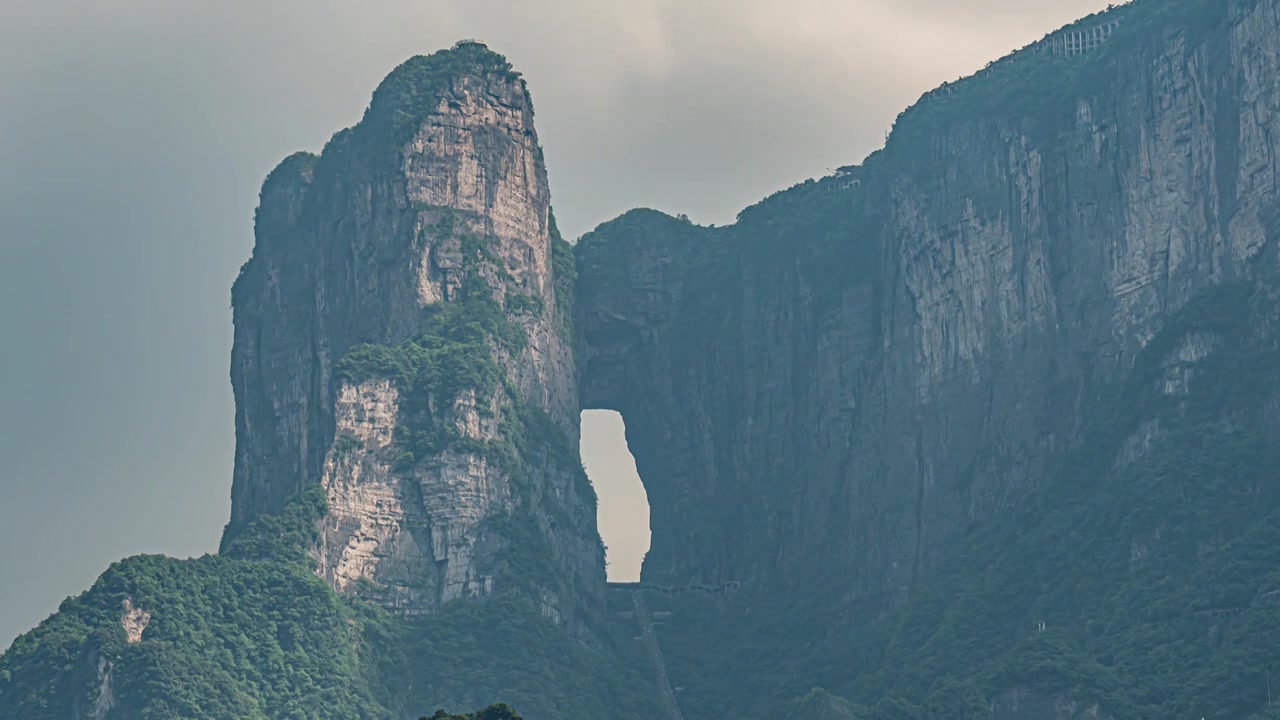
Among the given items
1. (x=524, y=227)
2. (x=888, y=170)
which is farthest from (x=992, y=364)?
(x=524, y=227)

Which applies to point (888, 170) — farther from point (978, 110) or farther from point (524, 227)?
point (524, 227)

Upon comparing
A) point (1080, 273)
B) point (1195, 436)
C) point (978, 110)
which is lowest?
point (1195, 436)

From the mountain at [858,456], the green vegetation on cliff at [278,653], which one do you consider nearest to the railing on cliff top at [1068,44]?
the mountain at [858,456]

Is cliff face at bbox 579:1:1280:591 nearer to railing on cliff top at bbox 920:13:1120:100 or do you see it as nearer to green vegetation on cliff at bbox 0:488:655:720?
railing on cliff top at bbox 920:13:1120:100

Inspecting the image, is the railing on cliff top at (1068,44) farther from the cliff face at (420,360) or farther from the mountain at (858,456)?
the cliff face at (420,360)

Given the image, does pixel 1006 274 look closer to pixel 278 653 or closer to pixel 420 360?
pixel 420 360

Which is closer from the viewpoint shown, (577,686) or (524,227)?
(577,686)

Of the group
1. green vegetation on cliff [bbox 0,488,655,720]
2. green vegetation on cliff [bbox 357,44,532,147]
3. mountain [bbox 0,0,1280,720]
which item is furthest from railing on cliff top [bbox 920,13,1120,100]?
green vegetation on cliff [bbox 0,488,655,720]
